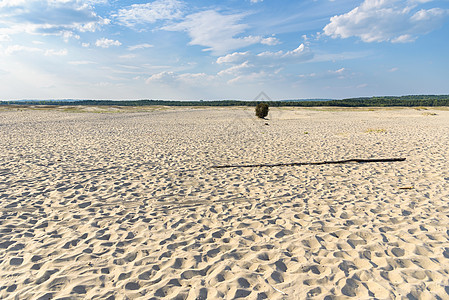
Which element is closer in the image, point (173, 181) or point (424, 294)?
point (424, 294)

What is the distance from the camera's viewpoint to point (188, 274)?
3805mm

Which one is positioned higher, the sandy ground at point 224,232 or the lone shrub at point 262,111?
the lone shrub at point 262,111

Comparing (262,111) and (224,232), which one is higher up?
(262,111)

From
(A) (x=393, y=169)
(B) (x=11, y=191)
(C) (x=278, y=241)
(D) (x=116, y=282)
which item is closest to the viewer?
(D) (x=116, y=282)

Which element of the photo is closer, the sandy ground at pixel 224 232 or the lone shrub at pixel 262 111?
the sandy ground at pixel 224 232

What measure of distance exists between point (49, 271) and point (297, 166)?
27.1ft

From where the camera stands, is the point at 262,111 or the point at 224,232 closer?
the point at 224,232

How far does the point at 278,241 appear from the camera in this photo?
470 cm

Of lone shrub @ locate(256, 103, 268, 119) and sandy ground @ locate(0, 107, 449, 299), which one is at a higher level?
lone shrub @ locate(256, 103, 268, 119)

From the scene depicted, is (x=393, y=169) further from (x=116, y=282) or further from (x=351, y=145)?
(x=116, y=282)

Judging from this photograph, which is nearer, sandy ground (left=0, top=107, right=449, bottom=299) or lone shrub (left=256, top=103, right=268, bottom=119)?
sandy ground (left=0, top=107, right=449, bottom=299)

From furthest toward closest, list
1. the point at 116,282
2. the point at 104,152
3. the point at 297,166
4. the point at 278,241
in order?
the point at 104,152 < the point at 297,166 < the point at 278,241 < the point at 116,282

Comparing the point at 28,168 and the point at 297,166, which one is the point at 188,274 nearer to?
the point at 297,166

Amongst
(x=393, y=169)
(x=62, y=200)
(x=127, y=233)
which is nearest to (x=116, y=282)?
(x=127, y=233)
